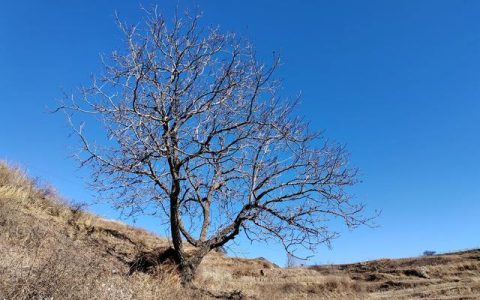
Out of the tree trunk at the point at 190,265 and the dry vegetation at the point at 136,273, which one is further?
the tree trunk at the point at 190,265

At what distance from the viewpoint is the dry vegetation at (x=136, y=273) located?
26.8 ft

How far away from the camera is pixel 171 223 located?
15.6m

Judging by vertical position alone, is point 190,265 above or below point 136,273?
above

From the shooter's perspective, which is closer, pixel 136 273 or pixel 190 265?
pixel 136 273

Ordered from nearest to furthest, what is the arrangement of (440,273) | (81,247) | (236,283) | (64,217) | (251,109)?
(81,247) → (251,109) → (64,217) → (236,283) → (440,273)

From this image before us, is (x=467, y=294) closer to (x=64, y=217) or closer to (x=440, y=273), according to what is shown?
(x=440, y=273)

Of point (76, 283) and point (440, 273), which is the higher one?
point (440, 273)

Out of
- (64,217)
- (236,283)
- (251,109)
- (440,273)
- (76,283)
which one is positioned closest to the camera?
(76,283)

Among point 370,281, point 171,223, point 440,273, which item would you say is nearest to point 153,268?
point 171,223

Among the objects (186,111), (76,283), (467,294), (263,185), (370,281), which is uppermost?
(186,111)

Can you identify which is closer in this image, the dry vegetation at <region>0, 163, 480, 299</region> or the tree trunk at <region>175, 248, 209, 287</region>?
the dry vegetation at <region>0, 163, 480, 299</region>

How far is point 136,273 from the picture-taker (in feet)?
43.4

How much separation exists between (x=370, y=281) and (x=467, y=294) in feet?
15.4

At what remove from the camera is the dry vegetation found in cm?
816
